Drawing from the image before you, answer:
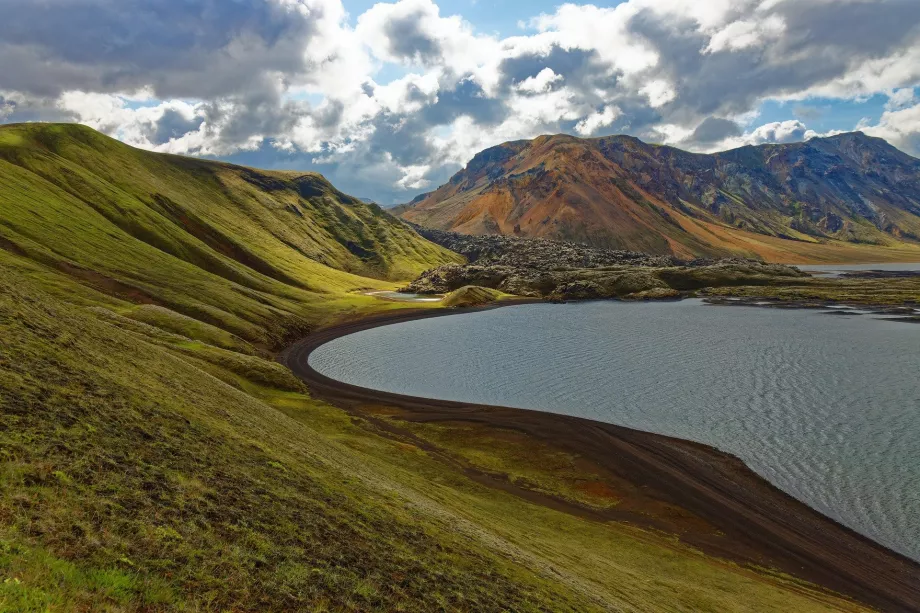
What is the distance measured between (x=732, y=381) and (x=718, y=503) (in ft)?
154

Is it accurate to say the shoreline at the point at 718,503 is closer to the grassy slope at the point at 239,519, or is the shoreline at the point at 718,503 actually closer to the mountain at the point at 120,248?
the grassy slope at the point at 239,519

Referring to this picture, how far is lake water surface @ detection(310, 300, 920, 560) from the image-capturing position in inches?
2020

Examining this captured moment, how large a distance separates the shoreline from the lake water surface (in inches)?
127

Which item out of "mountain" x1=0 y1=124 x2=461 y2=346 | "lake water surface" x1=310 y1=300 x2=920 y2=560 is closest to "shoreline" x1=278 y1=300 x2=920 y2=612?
"lake water surface" x1=310 y1=300 x2=920 y2=560

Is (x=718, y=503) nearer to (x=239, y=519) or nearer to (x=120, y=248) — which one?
(x=239, y=519)

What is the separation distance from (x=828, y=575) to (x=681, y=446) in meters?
22.9

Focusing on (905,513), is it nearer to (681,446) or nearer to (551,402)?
(681,446)

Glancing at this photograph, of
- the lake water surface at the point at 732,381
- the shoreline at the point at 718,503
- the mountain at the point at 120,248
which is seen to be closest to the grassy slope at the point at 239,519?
the shoreline at the point at 718,503

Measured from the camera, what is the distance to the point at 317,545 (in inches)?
747

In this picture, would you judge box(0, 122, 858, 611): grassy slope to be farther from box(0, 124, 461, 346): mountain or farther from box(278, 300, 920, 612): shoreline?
box(0, 124, 461, 346): mountain

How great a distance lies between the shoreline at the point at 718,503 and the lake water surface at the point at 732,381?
3.23m

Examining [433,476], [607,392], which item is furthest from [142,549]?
[607,392]

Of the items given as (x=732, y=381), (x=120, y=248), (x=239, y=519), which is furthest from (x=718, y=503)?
(x=120, y=248)

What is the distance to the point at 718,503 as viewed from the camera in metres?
47.2
